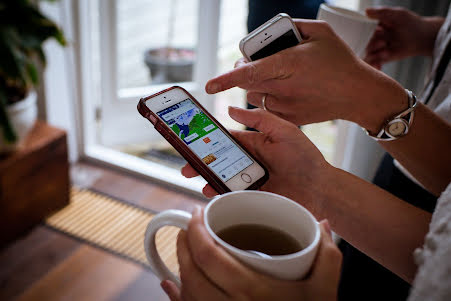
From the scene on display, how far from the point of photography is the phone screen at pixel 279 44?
0.62 meters

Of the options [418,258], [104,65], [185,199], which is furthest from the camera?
[104,65]

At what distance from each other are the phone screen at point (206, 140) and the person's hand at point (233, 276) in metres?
0.24

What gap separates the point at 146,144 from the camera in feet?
6.70

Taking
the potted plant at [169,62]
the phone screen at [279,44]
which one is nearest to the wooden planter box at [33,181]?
the potted plant at [169,62]

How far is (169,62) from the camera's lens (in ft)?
6.86

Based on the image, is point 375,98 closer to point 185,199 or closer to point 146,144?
point 185,199

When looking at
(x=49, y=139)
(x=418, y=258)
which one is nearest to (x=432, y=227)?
(x=418, y=258)

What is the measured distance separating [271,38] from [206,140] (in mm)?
194

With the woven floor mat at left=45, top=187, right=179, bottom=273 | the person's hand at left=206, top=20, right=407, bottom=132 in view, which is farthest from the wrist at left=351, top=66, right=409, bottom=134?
the woven floor mat at left=45, top=187, right=179, bottom=273

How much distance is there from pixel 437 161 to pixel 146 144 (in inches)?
62.6

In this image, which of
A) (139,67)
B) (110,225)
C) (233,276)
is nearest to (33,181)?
(110,225)

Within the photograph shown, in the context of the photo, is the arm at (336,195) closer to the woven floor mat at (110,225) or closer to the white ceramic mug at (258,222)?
the white ceramic mug at (258,222)

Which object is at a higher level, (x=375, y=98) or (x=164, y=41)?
(x=375, y=98)

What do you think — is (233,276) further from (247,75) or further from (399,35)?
(399,35)
